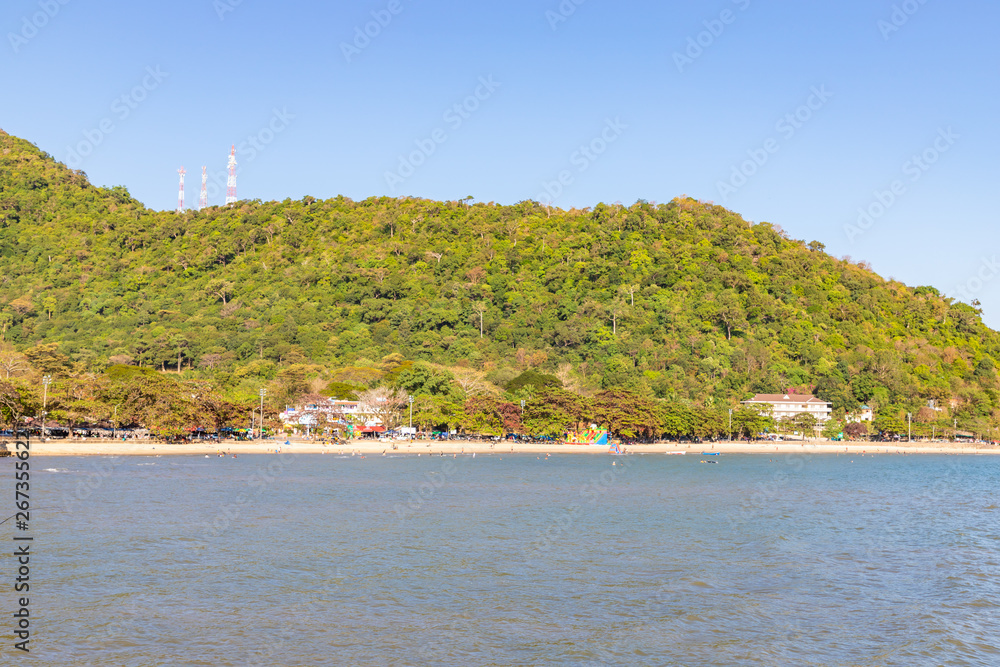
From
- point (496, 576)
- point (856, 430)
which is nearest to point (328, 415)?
point (496, 576)

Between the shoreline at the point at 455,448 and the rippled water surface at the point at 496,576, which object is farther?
the shoreline at the point at 455,448

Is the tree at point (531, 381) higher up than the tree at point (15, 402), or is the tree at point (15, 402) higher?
the tree at point (531, 381)

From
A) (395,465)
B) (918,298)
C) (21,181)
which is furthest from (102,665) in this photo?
(21,181)

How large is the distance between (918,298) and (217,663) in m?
151

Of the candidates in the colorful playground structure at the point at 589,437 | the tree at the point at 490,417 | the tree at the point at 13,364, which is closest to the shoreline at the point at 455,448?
the colorful playground structure at the point at 589,437

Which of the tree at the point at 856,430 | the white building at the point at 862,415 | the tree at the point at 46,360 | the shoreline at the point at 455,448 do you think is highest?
the tree at the point at 46,360

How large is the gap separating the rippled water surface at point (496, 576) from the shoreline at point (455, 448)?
1925cm

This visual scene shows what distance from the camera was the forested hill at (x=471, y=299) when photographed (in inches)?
4449

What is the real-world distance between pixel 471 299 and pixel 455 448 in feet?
196

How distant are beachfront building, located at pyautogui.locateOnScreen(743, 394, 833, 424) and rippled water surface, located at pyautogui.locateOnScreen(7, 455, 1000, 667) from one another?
6638 centimetres

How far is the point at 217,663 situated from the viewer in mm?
13797

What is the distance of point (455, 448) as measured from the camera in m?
74.8

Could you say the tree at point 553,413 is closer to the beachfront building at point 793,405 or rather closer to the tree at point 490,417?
the tree at point 490,417

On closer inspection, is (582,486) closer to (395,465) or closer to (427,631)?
(395,465)
